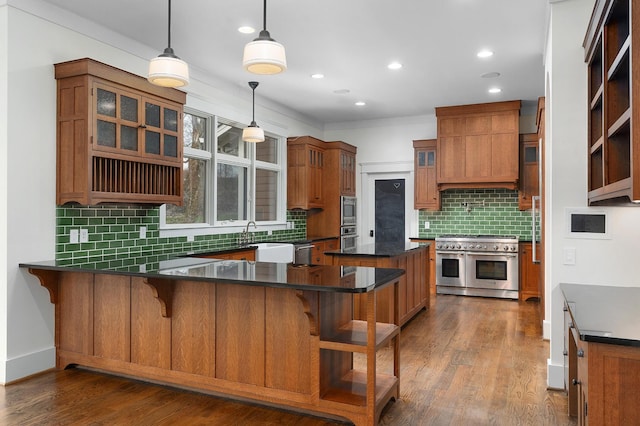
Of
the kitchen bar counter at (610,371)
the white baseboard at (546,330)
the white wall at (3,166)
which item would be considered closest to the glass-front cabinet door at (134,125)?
the white wall at (3,166)

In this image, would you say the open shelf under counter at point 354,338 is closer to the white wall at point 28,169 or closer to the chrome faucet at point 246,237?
the white wall at point 28,169

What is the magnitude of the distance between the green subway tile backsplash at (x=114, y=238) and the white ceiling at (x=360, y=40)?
5.52ft

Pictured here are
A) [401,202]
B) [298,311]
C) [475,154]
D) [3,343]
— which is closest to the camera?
[298,311]

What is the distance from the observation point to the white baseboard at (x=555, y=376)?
330cm

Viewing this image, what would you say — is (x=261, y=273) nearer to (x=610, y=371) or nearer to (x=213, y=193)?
(x=610, y=371)

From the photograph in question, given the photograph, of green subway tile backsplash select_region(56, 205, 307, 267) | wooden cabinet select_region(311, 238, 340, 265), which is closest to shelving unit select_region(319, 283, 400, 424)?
green subway tile backsplash select_region(56, 205, 307, 267)

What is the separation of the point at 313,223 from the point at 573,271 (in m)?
5.19

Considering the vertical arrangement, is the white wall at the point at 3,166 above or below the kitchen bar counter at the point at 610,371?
above

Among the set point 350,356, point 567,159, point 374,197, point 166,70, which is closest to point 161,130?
point 166,70

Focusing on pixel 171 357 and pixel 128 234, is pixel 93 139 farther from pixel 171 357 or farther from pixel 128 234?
pixel 171 357

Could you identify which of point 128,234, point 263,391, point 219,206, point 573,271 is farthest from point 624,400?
point 219,206

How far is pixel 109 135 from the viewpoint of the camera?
12.6 ft

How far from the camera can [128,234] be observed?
4504 mm

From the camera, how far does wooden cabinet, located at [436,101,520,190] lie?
695cm
